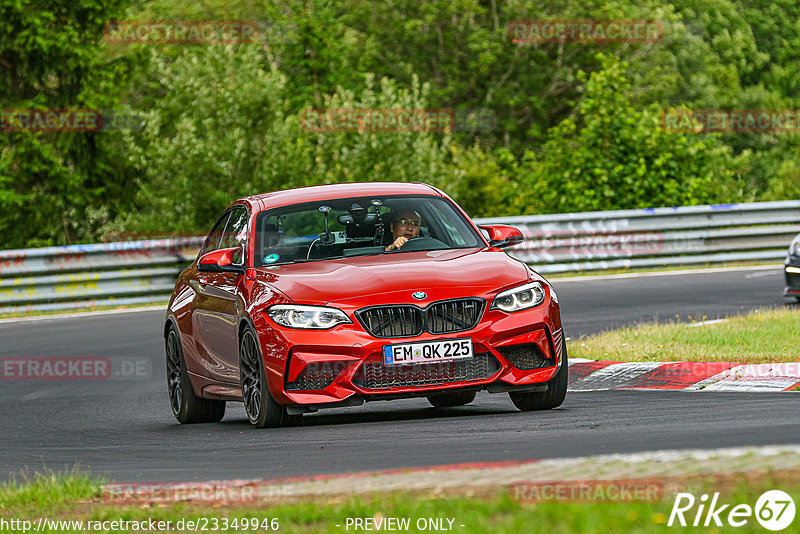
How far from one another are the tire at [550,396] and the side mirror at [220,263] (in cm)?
206

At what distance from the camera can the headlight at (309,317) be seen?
874 cm

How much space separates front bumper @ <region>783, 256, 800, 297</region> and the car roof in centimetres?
763

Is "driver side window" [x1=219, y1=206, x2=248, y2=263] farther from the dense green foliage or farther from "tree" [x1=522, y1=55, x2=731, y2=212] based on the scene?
"tree" [x1=522, y1=55, x2=731, y2=212]

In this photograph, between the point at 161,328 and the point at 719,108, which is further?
the point at 719,108

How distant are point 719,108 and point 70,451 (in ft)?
212

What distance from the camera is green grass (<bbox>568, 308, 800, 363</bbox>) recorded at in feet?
36.8

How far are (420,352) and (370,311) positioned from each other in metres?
0.39

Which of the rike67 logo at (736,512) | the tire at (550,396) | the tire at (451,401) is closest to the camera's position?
the rike67 logo at (736,512)

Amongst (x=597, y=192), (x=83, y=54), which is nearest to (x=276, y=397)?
(x=597, y=192)

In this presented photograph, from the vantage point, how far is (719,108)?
70.8 meters

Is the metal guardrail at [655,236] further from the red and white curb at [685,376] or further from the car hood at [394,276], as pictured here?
the car hood at [394,276]

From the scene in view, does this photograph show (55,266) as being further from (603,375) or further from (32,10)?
(32,10)

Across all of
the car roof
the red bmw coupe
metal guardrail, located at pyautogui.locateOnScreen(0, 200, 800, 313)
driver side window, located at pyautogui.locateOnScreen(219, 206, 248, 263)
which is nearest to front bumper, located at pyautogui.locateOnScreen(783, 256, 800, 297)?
metal guardrail, located at pyautogui.locateOnScreen(0, 200, 800, 313)

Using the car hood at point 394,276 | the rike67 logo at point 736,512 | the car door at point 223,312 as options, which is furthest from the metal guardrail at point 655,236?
the rike67 logo at point 736,512
